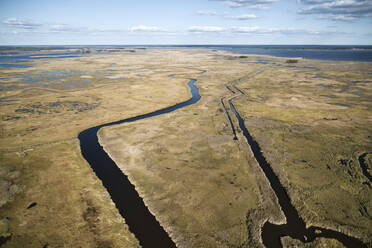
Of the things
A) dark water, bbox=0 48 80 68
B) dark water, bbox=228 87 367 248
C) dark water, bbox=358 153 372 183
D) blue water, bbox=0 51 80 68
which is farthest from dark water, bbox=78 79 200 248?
dark water, bbox=0 48 80 68

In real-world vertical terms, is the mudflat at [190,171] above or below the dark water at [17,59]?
below

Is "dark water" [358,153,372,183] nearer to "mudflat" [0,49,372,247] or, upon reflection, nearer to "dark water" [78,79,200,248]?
"mudflat" [0,49,372,247]

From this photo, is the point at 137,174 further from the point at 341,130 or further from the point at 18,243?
the point at 341,130

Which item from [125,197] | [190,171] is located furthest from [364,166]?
[125,197]

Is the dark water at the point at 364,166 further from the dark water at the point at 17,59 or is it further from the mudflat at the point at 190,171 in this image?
the dark water at the point at 17,59

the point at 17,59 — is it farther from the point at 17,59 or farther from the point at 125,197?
the point at 125,197

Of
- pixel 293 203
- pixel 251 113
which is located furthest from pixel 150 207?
pixel 251 113

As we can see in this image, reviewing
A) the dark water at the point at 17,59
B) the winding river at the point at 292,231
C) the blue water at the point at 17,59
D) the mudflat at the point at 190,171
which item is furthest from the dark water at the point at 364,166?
the dark water at the point at 17,59
